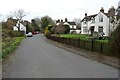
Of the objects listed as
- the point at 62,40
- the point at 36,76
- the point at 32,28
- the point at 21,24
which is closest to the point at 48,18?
the point at 32,28

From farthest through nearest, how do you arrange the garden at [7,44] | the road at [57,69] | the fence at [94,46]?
the garden at [7,44] < the fence at [94,46] < the road at [57,69]

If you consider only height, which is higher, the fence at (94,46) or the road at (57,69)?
the fence at (94,46)

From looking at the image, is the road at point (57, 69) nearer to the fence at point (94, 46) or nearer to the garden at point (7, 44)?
the fence at point (94, 46)

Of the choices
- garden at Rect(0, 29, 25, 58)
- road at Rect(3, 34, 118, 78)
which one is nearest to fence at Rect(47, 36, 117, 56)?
road at Rect(3, 34, 118, 78)

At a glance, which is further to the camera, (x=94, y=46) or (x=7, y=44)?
(x=7, y=44)

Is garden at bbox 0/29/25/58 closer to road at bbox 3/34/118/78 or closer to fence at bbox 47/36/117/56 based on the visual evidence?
road at bbox 3/34/118/78

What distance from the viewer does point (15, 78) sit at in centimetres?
1054

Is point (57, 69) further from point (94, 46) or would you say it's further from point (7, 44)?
point (7, 44)

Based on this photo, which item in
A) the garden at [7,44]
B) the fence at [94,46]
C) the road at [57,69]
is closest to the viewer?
the road at [57,69]

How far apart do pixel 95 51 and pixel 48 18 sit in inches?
4074

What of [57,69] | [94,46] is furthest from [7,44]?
[57,69]

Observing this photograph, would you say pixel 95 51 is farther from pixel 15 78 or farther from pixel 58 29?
pixel 58 29

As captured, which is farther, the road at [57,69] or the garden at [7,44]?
the garden at [7,44]

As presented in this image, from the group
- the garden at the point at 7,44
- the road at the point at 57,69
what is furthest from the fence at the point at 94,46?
the garden at the point at 7,44
